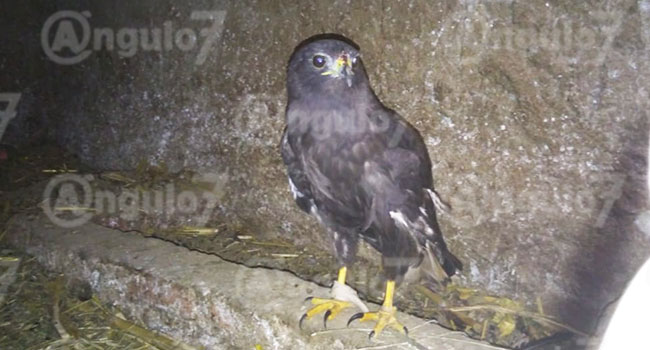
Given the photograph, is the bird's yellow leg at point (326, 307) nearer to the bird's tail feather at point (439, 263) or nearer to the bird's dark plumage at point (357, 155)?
the bird's dark plumage at point (357, 155)

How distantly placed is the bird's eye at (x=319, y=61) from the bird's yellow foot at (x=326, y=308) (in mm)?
1148

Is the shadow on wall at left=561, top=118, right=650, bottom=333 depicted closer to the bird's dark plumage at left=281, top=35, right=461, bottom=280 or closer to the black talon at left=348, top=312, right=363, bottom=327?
the bird's dark plumage at left=281, top=35, right=461, bottom=280

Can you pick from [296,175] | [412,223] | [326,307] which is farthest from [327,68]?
[326,307]

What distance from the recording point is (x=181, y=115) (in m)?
4.33

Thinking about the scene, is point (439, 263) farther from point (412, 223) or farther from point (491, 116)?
point (491, 116)

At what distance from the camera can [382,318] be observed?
2.67 metres

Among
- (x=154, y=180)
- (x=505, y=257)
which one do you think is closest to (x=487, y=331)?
(x=505, y=257)

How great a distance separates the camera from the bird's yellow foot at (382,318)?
2615 millimetres

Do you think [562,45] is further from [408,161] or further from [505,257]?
[505,257]

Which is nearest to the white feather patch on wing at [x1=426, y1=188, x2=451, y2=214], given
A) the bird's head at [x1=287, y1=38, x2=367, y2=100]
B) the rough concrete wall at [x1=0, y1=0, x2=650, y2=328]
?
the rough concrete wall at [x1=0, y1=0, x2=650, y2=328]

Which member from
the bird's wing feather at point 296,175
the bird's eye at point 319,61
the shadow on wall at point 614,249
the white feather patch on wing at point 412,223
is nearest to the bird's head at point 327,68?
the bird's eye at point 319,61

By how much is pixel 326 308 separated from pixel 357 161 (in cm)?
73

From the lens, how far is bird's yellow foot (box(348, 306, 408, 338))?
103 inches

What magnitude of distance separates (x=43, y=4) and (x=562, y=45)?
468cm
